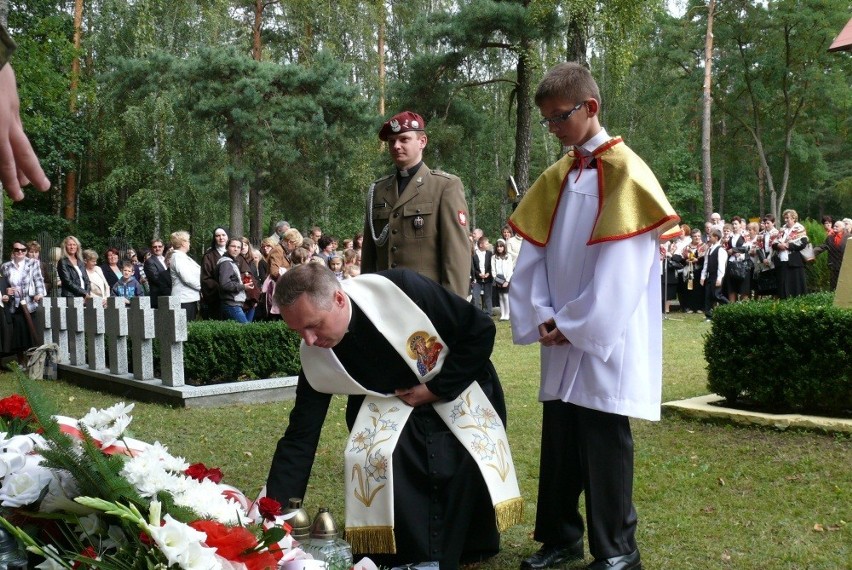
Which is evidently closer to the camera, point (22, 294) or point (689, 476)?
point (689, 476)

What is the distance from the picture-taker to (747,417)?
6695mm

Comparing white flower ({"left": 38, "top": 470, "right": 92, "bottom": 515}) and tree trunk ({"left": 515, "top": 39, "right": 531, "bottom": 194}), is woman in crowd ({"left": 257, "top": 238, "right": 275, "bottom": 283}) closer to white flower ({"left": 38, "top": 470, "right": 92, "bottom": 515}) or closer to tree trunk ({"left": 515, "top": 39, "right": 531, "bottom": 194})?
tree trunk ({"left": 515, "top": 39, "right": 531, "bottom": 194})

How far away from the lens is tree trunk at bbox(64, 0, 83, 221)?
3074cm

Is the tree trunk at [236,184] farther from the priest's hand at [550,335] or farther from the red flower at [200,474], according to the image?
the red flower at [200,474]

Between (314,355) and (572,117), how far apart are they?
1.42 meters

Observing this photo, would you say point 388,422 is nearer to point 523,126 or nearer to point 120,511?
point 120,511

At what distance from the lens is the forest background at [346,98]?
22453 millimetres

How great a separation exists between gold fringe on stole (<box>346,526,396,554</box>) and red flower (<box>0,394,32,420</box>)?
1323 millimetres

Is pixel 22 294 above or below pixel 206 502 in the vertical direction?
above

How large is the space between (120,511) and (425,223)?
3.74m

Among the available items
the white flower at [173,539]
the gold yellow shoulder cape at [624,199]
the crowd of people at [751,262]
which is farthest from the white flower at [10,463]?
the crowd of people at [751,262]

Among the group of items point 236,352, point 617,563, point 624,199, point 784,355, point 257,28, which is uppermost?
point 257,28

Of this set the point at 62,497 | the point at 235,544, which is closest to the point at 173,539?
the point at 235,544

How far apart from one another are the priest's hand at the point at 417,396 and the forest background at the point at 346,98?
51.9ft
